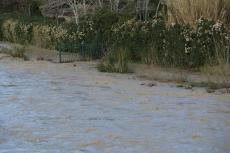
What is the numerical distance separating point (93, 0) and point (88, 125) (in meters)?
16.8

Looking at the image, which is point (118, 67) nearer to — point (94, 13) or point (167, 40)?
point (167, 40)

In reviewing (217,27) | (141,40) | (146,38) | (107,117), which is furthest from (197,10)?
(107,117)

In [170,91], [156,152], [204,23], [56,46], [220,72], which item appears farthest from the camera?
[56,46]

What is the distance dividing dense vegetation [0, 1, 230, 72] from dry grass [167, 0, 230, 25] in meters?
0.10

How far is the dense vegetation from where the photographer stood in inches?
716

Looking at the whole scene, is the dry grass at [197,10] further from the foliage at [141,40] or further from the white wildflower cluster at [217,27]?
the white wildflower cluster at [217,27]

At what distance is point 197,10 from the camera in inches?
765

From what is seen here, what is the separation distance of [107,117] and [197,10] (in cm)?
880

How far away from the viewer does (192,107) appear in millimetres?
12578

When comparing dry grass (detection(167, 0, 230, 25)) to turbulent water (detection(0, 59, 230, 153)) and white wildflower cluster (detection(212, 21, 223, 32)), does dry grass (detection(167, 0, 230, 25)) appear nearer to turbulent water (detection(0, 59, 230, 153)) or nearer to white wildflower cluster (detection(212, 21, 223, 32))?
white wildflower cluster (detection(212, 21, 223, 32))

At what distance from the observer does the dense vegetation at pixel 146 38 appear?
1819 centimetres

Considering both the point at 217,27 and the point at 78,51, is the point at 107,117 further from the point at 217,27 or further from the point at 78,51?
the point at 78,51

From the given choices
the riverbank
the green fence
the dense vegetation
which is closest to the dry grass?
the dense vegetation

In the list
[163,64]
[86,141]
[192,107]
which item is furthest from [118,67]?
[86,141]
